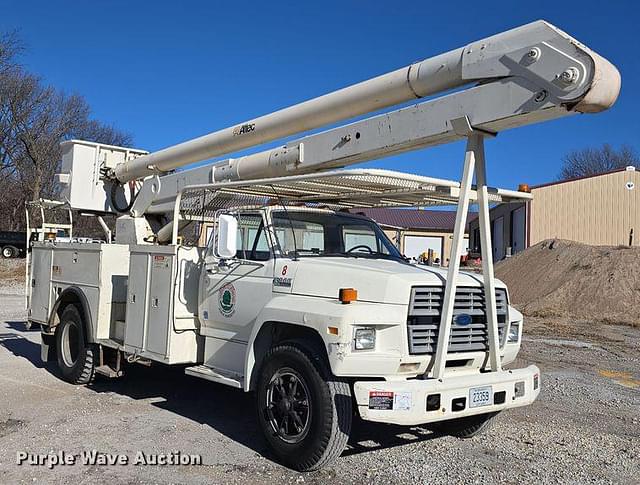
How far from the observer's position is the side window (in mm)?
6293

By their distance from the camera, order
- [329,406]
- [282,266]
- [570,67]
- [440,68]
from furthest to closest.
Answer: [282,266]
[440,68]
[329,406]
[570,67]

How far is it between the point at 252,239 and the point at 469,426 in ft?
9.06

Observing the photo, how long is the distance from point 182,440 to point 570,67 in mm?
4504

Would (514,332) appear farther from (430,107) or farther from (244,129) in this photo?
(244,129)

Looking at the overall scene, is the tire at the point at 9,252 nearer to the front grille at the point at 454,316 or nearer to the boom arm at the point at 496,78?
the boom arm at the point at 496,78

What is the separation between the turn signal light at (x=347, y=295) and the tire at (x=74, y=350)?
439 cm

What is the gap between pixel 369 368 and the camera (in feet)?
16.3

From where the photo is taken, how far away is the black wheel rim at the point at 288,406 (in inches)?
206

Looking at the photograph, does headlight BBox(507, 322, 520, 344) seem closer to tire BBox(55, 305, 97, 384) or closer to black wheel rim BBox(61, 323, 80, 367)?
tire BBox(55, 305, 97, 384)

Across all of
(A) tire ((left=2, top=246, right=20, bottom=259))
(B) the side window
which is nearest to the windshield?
(B) the side window

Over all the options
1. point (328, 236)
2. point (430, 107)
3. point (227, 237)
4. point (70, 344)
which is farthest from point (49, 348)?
point (430, 107)

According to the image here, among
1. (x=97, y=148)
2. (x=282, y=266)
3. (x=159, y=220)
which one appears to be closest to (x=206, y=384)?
(x=159, y=220)

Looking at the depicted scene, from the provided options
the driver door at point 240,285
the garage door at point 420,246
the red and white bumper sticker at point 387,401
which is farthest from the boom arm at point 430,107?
the garage door at point 420,246

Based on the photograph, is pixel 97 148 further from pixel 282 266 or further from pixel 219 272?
pixel 282 266
